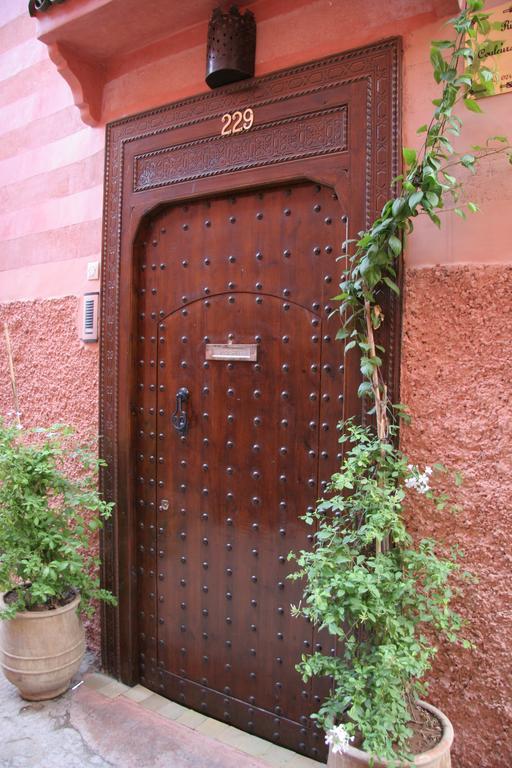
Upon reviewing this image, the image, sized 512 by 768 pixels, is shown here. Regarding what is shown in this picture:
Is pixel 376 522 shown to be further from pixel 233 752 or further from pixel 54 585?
pixel 54 585

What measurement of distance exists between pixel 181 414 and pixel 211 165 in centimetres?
115

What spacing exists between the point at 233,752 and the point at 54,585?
1090mm

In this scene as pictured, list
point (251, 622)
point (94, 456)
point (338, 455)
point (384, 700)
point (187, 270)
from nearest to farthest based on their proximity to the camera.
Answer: point (384, 700) → point (338, 455) → point (251, 622) → point (187, 270) → point (94, 456)

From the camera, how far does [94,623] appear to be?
3.19m

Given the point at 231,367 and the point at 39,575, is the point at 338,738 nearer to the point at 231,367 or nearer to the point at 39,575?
the point at 231,367

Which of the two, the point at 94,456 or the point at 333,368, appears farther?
the point at 94,456

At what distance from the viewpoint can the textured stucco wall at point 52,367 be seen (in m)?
3.19

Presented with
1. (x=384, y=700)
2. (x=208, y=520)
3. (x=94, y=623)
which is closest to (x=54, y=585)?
(x=94, y=623)

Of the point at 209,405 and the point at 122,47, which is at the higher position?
the point at 122,47

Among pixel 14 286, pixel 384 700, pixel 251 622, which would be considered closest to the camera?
pixel 384 700

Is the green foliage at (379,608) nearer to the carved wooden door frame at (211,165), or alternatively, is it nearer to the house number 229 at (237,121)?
the carved wooden door frame at (211,165)

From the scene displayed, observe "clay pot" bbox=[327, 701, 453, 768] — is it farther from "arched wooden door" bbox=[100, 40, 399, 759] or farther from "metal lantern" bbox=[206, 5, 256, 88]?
"metal lantern" bbox=[206, 5, 256, 88]

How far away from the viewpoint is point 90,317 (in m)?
3.11

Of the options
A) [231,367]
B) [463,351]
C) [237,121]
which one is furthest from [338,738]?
[237,121]
